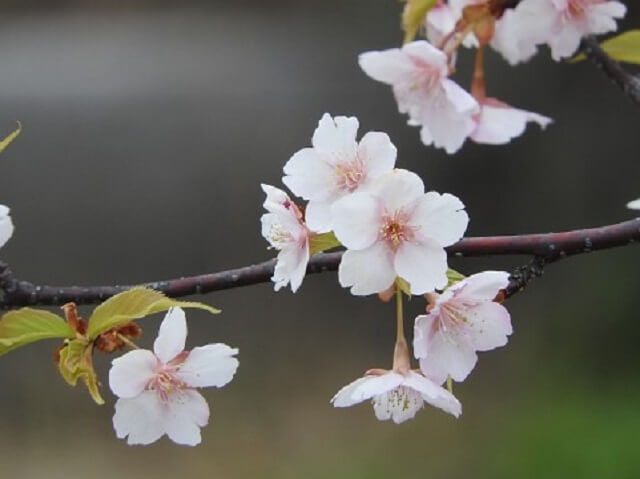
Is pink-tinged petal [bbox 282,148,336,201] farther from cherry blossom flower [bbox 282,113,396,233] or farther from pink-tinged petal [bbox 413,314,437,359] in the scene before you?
pink-tinged petal [bbox 413,314,437,359]

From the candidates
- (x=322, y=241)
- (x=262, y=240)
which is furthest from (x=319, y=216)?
(x=262, y=240)

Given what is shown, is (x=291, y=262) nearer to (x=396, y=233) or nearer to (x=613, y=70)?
(x=396, y=233)

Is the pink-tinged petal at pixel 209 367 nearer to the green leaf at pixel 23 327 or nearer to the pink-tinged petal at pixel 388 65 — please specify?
the green leaf at pixel 23 327

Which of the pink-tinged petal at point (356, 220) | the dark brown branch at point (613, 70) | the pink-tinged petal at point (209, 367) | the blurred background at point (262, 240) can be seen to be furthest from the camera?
the blurred background at point (262, 240)

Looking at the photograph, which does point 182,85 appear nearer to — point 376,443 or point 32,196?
point 32,196

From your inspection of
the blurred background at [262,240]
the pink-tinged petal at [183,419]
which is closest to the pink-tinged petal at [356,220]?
the pink-tinged petal at [183,419]

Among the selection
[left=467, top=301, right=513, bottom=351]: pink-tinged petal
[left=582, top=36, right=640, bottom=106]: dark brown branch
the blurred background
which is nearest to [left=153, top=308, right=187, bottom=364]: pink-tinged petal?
[left=467, top=301, right=513, bottom=351]: pink-tinged petal
